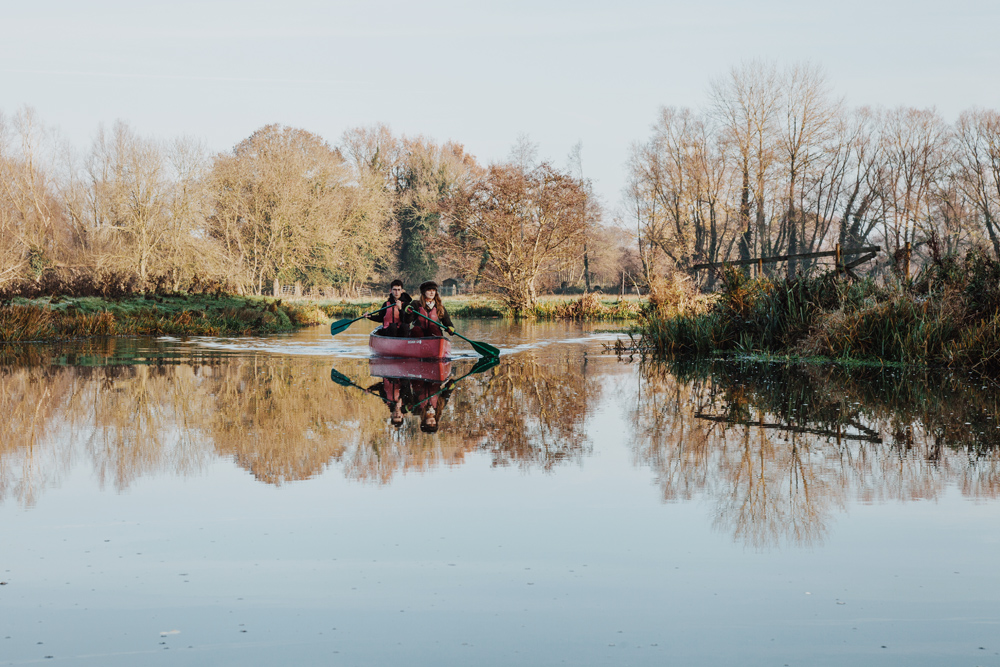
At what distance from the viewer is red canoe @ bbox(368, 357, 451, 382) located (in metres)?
15.2

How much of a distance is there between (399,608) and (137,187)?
44891mm

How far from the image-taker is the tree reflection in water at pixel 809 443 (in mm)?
5902

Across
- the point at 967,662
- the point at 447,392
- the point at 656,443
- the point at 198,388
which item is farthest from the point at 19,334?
the point at 967,662

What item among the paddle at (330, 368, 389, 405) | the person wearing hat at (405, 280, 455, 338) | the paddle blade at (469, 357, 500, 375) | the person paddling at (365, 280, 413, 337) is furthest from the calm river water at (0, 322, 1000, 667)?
the person paddling at (365, 280, 413, 337)

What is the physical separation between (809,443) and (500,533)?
4.05m

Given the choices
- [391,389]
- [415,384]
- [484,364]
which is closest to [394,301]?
[484,364]

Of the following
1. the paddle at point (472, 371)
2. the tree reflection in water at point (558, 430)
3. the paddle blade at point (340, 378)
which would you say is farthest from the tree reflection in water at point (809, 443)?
the paddle blade at point (340, 378)

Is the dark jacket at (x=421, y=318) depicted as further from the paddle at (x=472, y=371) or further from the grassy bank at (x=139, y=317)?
the grassy bank at (x=139, y=317)

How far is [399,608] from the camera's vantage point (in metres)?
3.87

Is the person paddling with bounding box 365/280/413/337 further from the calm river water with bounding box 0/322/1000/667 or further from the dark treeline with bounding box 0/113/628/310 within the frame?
the dark treeline with bounding box 0/113/628/310

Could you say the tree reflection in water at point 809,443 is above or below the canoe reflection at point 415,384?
below

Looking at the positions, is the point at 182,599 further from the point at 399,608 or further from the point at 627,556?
the point at 627,556

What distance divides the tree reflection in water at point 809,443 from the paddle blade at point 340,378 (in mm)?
4417

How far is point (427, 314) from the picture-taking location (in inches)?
733
